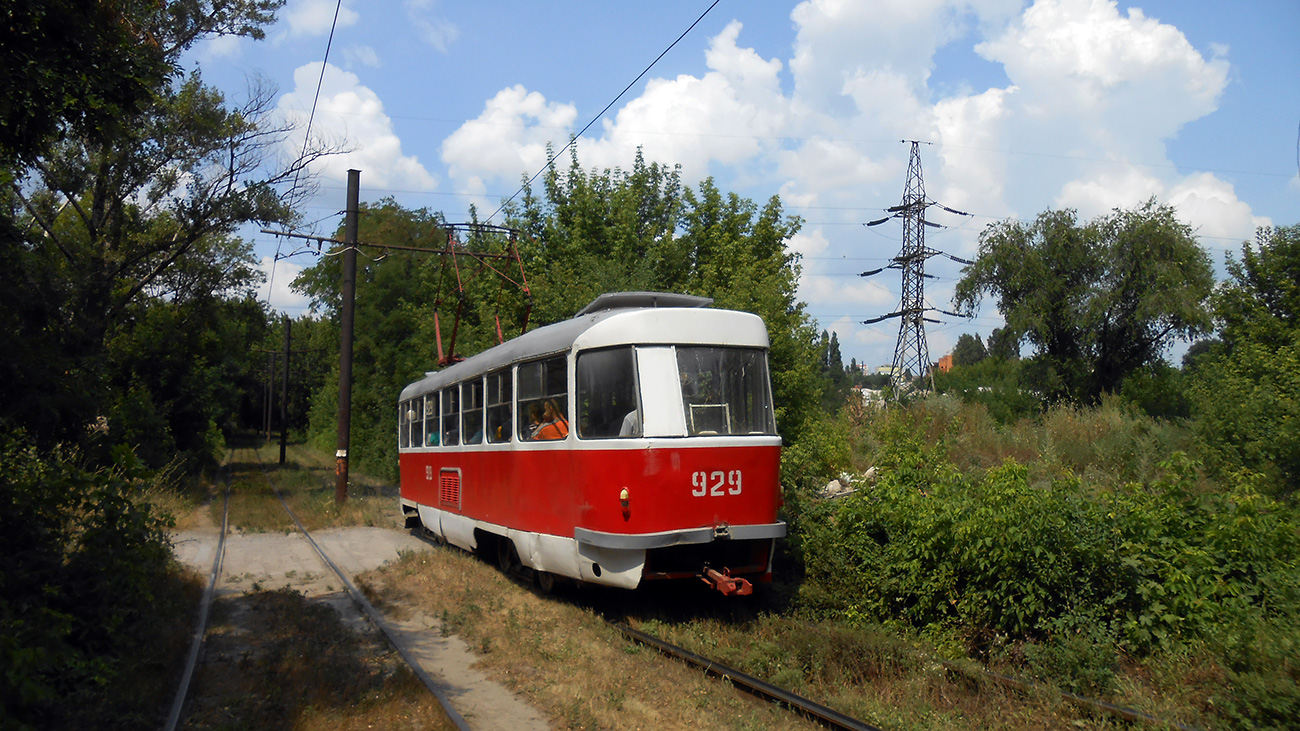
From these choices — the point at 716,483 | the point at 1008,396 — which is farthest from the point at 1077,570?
the point at 1008,396

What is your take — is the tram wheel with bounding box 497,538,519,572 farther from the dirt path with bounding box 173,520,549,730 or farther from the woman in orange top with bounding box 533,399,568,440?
the woman in orange top with bounding box 533,399,568,440

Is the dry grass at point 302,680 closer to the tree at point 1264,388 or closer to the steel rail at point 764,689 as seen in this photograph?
the steel rail at point 764,689

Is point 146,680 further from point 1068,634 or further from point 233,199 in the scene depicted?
point 233,199

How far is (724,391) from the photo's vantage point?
8727 millimetres

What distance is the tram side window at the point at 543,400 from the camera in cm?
905

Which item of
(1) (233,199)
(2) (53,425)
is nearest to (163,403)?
(1) (233,199)

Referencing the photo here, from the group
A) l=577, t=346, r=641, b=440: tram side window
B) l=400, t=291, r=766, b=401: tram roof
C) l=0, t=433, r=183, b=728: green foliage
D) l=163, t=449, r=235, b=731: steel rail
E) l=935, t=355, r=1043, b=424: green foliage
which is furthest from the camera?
l=935, t=355, r=1043, b=424: green foliage

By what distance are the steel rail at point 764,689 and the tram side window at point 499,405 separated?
338 centimetres

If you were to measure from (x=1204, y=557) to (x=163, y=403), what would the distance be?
3320 centimetres

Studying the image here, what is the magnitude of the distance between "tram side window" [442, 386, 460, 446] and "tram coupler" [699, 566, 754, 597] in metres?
5.64

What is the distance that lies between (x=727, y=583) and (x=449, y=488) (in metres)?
6.34

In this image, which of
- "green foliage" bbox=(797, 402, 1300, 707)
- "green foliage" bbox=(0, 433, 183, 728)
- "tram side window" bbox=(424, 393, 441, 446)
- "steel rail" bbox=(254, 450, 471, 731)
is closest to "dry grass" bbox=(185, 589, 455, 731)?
"steel rail" bbox=(254, 450, 471, 731)

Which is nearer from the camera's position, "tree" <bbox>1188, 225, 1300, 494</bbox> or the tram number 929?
the tram number 929

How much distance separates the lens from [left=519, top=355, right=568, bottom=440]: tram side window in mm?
9047
